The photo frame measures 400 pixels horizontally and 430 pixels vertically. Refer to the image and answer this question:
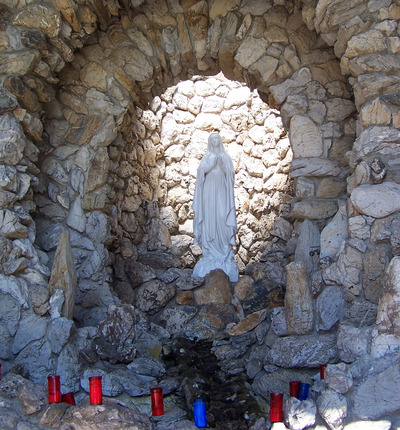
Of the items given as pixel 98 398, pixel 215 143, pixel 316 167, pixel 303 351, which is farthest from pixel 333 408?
pixel 215 143

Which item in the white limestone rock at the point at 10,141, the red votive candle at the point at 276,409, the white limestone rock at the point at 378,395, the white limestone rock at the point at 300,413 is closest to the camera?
the white limestone rock at the point at 378,395

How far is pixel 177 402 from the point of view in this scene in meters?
4.28

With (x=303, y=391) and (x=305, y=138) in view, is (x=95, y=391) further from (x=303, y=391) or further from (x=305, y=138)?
(x=305, y=138)

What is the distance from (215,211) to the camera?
6.01 metres

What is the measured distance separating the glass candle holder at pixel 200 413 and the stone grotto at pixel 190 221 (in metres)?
0.06

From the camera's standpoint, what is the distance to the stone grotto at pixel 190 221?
406 cm

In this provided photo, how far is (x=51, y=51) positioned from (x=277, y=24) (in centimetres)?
211

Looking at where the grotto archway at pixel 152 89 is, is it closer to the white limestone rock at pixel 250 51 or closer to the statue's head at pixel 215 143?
the white limestone rock at pixel 250 51

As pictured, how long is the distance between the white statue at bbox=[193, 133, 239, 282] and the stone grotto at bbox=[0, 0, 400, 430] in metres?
0.32

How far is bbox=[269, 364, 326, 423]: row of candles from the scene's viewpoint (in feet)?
12.5

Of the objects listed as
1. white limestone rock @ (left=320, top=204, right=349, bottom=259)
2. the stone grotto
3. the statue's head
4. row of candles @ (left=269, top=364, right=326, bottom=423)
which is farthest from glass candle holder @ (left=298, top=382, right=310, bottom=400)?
the statue's head

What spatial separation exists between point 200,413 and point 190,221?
11.2 feet

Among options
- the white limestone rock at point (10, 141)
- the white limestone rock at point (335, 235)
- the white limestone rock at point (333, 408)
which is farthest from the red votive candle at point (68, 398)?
the white limestone rock at point (335, 235)

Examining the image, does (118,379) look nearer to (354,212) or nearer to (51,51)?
(354,212)
